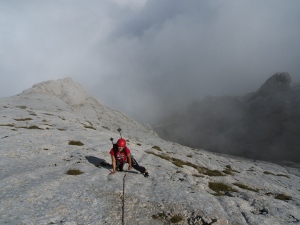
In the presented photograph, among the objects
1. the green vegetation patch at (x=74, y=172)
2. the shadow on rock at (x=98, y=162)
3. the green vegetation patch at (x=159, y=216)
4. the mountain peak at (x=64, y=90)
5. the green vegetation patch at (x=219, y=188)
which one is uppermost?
the mountain peak at (x=64, y=90)

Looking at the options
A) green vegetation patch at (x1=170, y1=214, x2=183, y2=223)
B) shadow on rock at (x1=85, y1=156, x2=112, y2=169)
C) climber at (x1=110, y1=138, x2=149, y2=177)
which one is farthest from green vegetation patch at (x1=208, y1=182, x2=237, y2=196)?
shadow on rock at (x1=85, y1=156, x2=112, y2=169)

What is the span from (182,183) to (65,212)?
11895mm

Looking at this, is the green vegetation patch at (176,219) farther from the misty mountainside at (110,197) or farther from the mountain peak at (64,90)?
the mountain peak at (64,90)

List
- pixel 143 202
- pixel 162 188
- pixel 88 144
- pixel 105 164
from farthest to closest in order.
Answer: pixel 88 144 → pixel 105 164 → pixel 162 188 → pixel 143 202

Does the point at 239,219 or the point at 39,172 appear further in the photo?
the point at 39,172

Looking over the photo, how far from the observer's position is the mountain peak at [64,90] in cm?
15988

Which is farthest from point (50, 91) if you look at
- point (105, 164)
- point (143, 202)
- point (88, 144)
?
point (143, 202)

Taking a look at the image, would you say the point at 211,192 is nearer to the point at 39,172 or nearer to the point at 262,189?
the point at 262,189

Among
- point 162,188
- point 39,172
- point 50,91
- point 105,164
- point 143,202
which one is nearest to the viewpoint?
point 143,202

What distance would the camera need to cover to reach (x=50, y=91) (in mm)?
161000

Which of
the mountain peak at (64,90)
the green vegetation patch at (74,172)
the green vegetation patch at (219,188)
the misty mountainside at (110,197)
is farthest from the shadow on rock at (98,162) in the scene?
the mountain peak at (64,90)

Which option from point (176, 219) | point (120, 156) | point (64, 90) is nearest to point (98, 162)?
point (120, 156)

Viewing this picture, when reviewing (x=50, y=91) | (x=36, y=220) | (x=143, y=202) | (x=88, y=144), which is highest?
(x=50, y=91)

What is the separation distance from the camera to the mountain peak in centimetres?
15988
